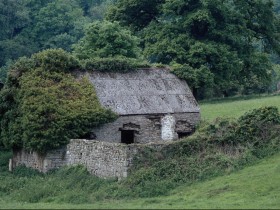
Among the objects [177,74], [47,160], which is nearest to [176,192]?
[47,160]

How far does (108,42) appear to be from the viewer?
5169 centimetres

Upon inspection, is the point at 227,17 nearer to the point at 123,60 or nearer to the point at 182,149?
the point at 123,60

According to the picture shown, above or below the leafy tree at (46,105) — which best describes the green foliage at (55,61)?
above

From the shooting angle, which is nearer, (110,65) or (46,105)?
(46,105)

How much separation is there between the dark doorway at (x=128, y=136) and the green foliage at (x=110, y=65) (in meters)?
3.79

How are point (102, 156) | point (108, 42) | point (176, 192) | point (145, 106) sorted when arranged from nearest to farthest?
point (176, 192), point (102, 156), point (145, 106), point (108, 42)

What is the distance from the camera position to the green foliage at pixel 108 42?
5125 centimetres

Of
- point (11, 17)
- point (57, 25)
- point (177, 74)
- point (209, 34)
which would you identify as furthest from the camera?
point (57, 25)

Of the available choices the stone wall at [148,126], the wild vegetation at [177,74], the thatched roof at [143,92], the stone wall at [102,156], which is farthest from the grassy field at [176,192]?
the thatched roof at [143,92]

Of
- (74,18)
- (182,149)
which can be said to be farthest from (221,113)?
(74,18)

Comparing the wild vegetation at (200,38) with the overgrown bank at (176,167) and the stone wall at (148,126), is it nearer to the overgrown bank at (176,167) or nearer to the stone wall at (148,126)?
the stone wall at (148,126)

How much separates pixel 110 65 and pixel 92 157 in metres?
8.71

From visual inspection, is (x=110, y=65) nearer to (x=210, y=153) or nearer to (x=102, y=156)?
(x=102, y=156)

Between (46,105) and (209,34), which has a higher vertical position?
(209,34)
